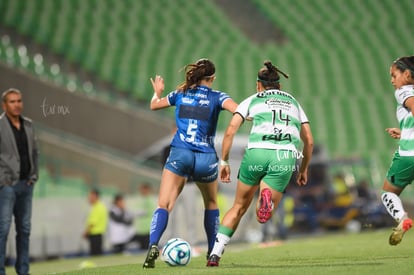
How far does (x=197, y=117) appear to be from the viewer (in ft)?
32.6

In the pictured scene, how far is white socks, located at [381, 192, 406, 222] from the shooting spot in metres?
9.91

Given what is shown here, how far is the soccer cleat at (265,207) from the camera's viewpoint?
898 centimetres

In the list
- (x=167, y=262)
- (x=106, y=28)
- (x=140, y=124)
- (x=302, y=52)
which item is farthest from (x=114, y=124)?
(x=167, y=262)

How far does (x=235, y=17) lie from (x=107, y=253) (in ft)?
68.5

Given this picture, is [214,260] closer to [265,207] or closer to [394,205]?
[265,207]

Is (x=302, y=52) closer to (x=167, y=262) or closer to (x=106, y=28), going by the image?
(x=106, y=28)

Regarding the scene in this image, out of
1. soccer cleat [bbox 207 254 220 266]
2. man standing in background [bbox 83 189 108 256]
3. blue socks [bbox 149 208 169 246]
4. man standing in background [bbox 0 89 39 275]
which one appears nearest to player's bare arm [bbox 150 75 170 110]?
blue socks [bbox 149 208 169 246]

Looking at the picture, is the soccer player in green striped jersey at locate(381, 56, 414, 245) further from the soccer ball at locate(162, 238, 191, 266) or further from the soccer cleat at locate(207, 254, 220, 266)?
the soccer ball at locate(162, 238, 191, 266)

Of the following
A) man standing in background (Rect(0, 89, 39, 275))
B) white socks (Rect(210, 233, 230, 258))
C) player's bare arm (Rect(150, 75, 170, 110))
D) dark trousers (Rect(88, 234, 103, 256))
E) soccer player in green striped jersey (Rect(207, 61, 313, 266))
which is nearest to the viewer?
soccer player in green striped jersey (Rect(207, 61, 313, 266))

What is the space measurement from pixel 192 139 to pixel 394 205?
7.37 feet

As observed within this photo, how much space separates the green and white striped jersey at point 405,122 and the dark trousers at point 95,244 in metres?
10.5

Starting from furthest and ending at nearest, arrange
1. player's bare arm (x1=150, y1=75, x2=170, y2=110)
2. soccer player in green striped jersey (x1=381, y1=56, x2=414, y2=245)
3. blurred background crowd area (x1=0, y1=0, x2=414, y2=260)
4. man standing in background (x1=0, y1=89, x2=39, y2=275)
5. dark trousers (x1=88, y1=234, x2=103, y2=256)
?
blurred background crowd area (x1=0, y1=0, x2=414, y2=260)
dark trousers (x1=88, y1=234, x2=103, y2=256)
man standing in background (x1=0, y1=89, x2=39, y2=275)
player's bare arm (x1=150, y1=75, x2=170, y2=110)
soccer player in green striped jersey (x1=381, y1=56, x2=414, y2=245)

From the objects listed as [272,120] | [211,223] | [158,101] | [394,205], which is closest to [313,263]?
[394,205]

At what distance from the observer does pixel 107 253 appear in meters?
19.8
